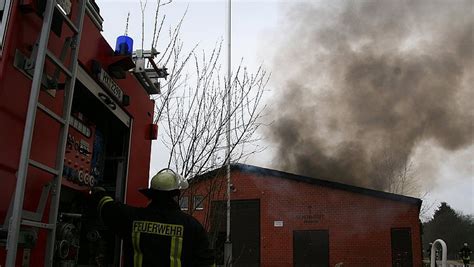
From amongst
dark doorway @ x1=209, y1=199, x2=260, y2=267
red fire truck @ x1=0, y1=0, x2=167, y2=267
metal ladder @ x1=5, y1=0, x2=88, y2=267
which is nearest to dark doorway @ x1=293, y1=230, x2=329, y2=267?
dark doorway @ x1=209, y1=199, x2=260, y2=267

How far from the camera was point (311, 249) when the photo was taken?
68.3 feet

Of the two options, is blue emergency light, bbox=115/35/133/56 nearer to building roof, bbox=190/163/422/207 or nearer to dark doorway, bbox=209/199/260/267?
building roof, bbox=190/163/422/207

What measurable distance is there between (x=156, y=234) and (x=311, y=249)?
1914 centimetres

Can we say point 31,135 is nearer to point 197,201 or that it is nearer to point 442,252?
point 442,252

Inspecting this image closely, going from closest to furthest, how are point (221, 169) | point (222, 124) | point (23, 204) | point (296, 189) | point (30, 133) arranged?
point (30, 133) → point (23, 204) → point (222, 124) → point (221, 169) → point (296, 189)

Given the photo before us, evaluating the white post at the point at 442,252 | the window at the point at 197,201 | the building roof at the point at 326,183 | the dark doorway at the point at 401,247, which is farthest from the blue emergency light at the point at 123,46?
the dark doorway at the point at 401,247

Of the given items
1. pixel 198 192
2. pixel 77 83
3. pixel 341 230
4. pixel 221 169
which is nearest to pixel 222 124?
pixel 221 169

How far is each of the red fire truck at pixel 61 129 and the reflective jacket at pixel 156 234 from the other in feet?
0.70

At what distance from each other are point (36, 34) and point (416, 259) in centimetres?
2030

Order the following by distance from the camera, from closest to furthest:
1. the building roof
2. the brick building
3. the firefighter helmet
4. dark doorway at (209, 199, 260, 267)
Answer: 1. the firefighter helmet
2. the brick building
3. the building roof
4. dark doorway at (209, 199, 260, 267)

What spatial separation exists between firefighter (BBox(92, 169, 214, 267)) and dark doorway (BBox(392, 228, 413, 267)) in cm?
1902

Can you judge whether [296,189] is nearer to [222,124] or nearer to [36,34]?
[222,124]

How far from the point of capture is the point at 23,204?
1911mm

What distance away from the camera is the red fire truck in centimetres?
184
